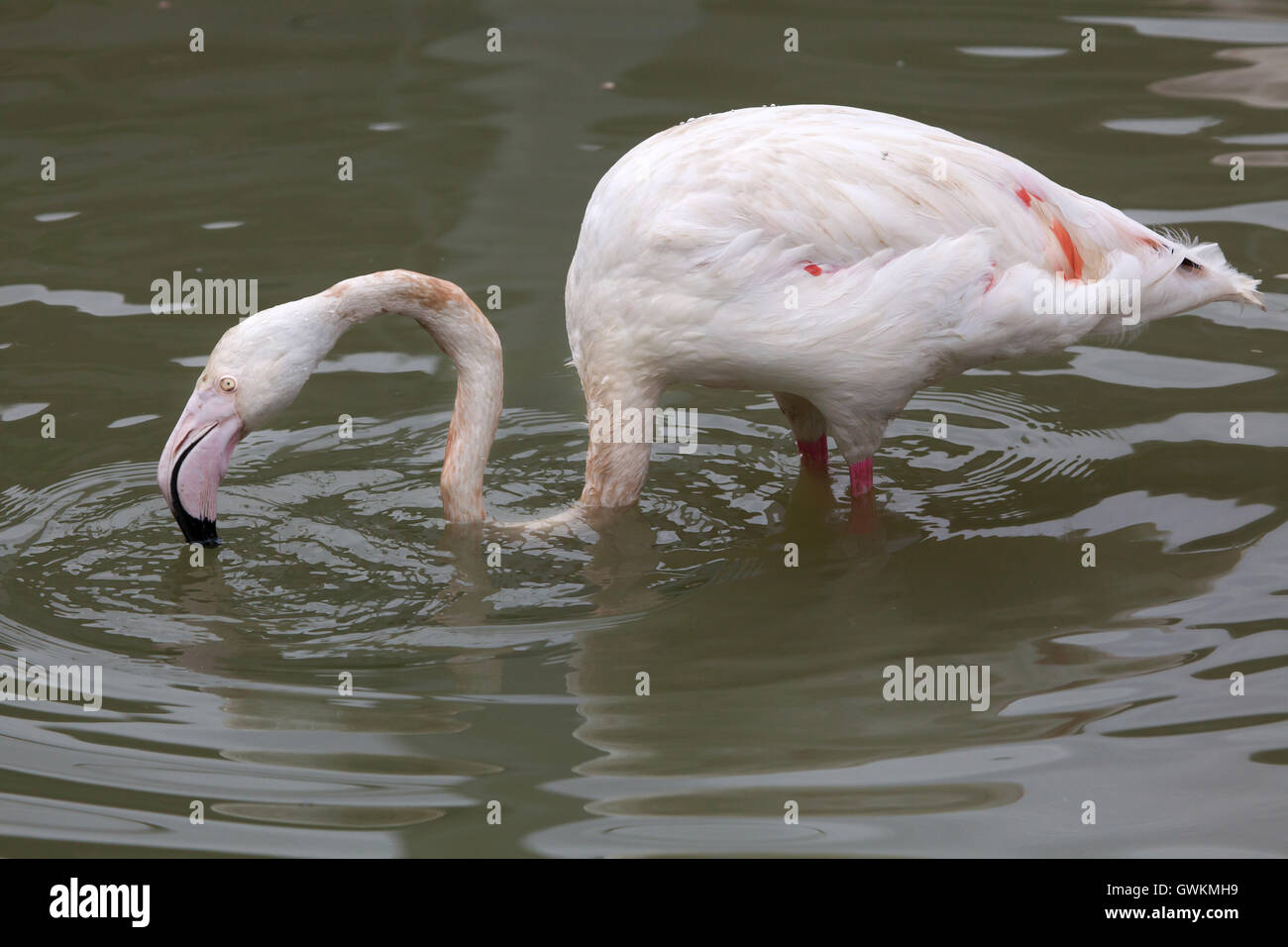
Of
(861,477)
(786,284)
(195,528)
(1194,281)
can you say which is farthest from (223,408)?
(1194,281)

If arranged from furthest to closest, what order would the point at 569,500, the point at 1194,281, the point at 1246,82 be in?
the point at 1246,82 < the point at 569,500 < the point at 1194,281

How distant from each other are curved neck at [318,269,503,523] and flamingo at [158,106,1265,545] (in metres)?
0.02

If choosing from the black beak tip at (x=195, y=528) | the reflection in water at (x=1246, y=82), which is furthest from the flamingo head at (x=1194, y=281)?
the reflection in water at (x=1246, y=82)

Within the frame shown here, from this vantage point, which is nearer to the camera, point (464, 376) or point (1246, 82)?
point (464, 376)

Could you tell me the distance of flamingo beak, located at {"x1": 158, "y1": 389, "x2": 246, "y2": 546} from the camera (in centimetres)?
530

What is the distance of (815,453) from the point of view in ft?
20.9

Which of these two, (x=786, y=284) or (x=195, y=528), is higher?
(x=786, y=284)

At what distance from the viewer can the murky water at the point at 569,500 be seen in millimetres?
4371

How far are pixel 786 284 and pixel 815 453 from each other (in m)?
1.15

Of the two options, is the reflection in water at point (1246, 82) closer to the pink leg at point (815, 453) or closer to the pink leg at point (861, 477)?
the pink leg at point (815, 453)

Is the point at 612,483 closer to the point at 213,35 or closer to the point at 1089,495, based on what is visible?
the point at 1089,495

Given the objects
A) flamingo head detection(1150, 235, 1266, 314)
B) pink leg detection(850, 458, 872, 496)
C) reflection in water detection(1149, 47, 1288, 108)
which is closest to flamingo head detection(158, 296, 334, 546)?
pink leg detection(850, 458, 872, 496)

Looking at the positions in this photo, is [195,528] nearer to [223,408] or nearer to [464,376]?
[223,408]

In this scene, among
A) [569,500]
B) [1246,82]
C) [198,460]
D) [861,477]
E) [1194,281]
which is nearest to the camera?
[198,460]
